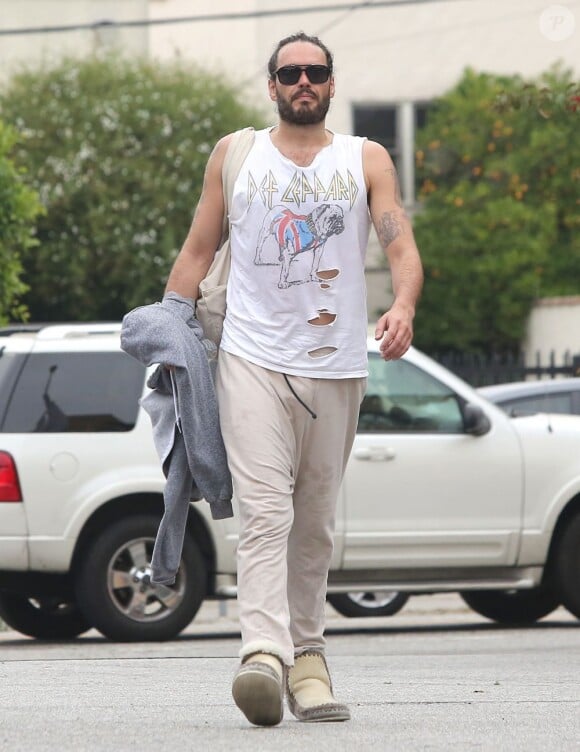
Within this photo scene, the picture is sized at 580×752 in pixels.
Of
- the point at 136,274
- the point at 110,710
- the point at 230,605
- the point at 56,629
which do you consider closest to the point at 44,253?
the point at 136,274

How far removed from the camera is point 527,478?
11078 mm

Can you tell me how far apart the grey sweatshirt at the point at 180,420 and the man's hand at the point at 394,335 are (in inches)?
23.9

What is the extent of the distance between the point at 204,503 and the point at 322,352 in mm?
4799

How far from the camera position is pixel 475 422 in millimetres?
11008

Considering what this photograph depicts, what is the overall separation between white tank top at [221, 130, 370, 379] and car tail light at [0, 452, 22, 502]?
4637 mm

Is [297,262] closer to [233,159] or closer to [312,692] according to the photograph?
[233,159]

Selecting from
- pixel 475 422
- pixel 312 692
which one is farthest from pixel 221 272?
pixel 475 422

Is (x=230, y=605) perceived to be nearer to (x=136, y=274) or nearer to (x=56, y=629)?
(x=56, y=629)

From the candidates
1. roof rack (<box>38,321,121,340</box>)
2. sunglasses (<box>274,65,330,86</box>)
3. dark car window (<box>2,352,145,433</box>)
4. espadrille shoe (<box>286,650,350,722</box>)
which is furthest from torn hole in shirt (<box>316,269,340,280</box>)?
roof rack (<box>38,321,121,340</box>)

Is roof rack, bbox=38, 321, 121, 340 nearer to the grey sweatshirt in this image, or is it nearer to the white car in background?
the white car in background

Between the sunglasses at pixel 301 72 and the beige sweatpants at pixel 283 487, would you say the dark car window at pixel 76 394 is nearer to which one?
the beige sweatpants at pixel 283 487

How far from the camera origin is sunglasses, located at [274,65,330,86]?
5.80 meters

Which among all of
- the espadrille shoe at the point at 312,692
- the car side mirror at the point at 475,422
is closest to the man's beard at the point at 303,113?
the espadrille shoe at the point at 312,692

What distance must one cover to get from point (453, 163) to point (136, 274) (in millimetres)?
4953
